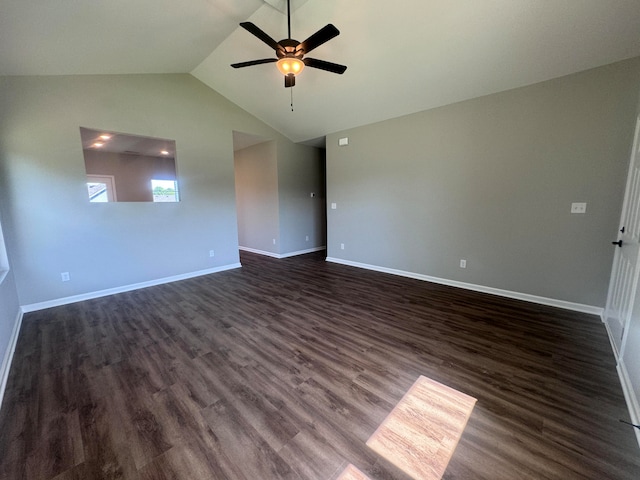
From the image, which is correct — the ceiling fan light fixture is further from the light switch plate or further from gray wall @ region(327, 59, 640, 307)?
the light switch plate

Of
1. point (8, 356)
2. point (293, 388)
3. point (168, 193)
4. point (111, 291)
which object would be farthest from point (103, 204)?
point (293, 388)

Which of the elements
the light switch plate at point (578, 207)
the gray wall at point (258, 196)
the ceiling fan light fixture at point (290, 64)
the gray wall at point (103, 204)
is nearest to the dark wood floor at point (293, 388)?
the gray wall at point (103, 204)

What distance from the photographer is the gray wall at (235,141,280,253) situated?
18.9 feet

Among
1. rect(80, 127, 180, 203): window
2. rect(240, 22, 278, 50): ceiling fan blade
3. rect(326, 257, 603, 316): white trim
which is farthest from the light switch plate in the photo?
rect(80, 127, 180, 203): window

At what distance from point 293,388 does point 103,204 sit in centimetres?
368

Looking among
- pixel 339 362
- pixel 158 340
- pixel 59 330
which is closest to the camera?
pixel 339 362

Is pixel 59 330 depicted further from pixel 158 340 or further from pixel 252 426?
pixel 252 426

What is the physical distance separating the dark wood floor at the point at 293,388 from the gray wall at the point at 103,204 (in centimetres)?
71

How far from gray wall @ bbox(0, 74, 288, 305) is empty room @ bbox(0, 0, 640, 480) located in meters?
0.03

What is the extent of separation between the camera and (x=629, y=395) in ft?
5.34

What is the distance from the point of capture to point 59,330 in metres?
2.67

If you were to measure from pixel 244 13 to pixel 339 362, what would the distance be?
3.72 meters

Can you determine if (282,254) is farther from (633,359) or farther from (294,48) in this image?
(633,359)

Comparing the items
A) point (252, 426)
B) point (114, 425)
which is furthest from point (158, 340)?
point (252, 426)
